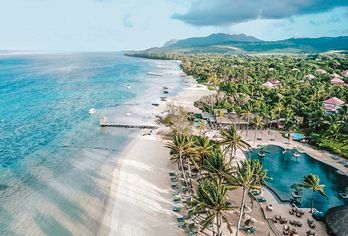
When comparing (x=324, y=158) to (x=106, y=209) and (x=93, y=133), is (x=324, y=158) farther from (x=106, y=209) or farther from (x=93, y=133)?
(x=93, y=133)

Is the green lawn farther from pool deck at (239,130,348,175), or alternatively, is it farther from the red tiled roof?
the red tiled roof

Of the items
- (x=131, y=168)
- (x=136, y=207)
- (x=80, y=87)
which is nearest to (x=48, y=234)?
(x=136, y=207)

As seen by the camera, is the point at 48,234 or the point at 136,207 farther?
the point at 136,207

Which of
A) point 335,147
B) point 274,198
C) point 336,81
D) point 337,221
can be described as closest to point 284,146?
point 335,147

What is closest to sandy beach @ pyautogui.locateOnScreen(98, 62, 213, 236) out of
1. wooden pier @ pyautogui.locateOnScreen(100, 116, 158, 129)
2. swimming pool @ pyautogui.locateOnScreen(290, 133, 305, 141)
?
wooden pier @ pyautogui.locateOnScreen(100, 116, 158, 129)

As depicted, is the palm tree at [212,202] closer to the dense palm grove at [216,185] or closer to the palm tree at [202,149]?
the dense palm grove at [216,185]

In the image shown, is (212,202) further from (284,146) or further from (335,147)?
(335,147)
